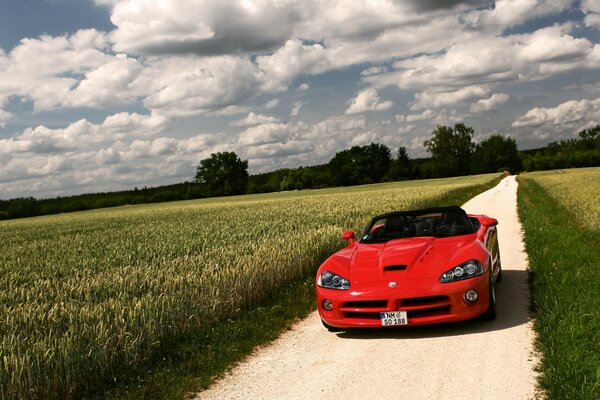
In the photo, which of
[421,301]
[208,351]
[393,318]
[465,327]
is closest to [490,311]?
[465,327]

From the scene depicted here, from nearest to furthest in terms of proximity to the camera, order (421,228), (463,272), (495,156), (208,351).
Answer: (208,351) → (463,272) → (421,228) → (495,156)

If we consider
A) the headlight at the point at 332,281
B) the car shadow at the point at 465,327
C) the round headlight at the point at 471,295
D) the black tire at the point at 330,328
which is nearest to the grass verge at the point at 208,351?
the black tire at the point at 330,328

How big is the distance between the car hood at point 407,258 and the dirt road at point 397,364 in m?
0.71

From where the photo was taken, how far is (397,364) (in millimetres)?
4902

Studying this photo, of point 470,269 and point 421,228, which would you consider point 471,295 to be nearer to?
point 470,269

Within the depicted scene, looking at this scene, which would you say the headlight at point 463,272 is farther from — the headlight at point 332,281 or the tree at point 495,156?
the tree at point 495,156

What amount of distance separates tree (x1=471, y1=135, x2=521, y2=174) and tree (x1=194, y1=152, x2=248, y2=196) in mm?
61608

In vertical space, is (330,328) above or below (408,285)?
below

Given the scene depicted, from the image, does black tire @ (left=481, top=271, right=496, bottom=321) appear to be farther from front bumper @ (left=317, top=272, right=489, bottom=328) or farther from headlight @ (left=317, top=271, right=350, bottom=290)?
headlight @ (left=317, top=271, right=350, bottom=290)

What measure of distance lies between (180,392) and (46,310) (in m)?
2.45

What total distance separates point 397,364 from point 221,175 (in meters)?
104

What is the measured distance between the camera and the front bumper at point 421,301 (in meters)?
5.56

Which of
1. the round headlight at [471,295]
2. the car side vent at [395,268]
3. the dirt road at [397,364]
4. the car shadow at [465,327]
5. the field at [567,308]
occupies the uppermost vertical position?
the car side vent at [395,268]

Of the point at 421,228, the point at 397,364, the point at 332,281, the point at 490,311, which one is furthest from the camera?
the point at 421,228
